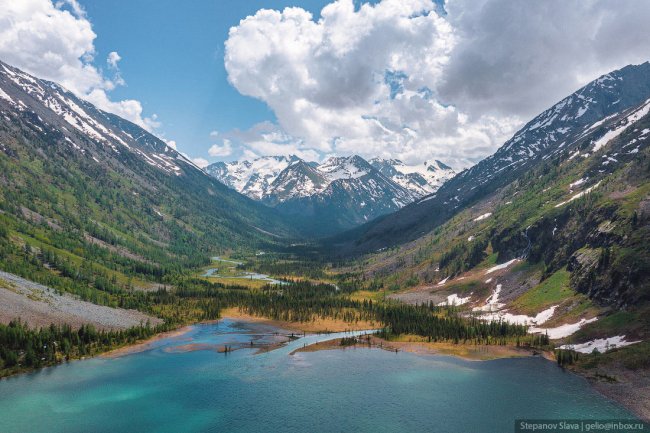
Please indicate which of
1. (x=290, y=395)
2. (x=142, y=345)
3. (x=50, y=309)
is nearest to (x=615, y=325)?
(x=290, y=395)

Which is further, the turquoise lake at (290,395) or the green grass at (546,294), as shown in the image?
the green grass at (546,294)

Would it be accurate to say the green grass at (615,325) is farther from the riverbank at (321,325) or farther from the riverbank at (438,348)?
the riverbank at (321,325)

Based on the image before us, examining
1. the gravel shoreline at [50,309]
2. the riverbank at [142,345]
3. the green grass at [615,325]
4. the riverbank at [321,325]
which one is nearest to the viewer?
the green grass at [615,325]

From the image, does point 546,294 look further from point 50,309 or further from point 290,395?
point 50,309

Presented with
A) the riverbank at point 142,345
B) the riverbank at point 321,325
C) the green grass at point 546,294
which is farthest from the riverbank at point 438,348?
the riverbank at point 142,345

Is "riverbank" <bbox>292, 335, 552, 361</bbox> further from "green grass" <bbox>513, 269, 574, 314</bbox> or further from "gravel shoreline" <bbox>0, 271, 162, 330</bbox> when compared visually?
"gravel shoreline" <bbox>0, 271, 162, 330</bbox>

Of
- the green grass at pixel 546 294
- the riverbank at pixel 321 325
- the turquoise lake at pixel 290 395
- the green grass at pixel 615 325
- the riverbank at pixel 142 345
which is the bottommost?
the turquoise lake at pixel 290 395

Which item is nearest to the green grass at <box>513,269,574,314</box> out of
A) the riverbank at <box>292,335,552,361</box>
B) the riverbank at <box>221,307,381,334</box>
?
the riverbank at <box>292,335,552,361</box>
